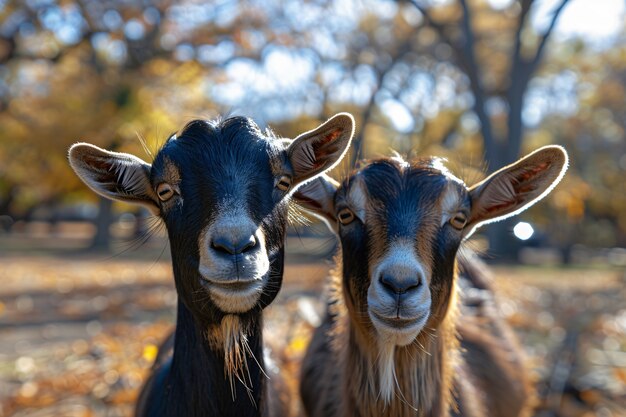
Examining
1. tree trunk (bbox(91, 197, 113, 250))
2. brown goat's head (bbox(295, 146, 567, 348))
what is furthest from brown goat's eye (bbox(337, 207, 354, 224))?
tree trunk (bbox(91, 197, 113, 250))

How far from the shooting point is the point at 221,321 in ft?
9.45

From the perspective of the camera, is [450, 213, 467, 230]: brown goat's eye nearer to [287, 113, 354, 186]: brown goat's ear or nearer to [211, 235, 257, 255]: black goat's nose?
[287, 113, 354, 186]: brown goat's ear

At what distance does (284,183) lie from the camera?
3.17 m

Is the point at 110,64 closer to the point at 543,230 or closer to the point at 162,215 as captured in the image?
the point at 162,215

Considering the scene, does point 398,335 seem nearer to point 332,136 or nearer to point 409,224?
point 409,224

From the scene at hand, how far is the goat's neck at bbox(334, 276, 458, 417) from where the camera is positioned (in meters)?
3.34

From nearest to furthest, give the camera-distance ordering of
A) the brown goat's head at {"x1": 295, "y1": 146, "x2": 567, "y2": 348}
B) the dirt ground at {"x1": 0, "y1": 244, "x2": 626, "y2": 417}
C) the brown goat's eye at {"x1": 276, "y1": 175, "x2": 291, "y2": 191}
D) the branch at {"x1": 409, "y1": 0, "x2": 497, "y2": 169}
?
the brown goat's head at {"x1": 295, "y1": 146, "x2": 567, "y2": 348} → the brown goat's eye at {"x1": 276, "y1": 175, "x2": 291, "y2": 191} → the dirt ground at {"x1": 0, "y1": 244, "x2": 626, "y2": 417} → the branch at {"x1": 409, "y1": 0, "x2": 497, "y2": 169}

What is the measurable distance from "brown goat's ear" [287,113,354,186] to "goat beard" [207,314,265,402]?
0.84 meters

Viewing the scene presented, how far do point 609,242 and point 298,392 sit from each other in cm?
4073

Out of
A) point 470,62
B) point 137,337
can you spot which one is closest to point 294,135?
point 470,62

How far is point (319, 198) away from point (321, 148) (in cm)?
46

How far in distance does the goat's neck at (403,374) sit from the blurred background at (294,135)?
102 centimetres

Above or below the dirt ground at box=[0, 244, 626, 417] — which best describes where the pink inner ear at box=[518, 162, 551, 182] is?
above

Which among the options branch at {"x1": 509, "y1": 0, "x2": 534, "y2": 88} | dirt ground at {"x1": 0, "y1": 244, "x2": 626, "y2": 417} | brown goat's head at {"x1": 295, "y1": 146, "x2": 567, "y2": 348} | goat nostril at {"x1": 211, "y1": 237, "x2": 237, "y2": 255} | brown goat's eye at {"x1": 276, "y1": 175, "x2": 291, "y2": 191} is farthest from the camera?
branch at {"x1": 509, "y1": 0, "x2": 534, "y2": 88}
